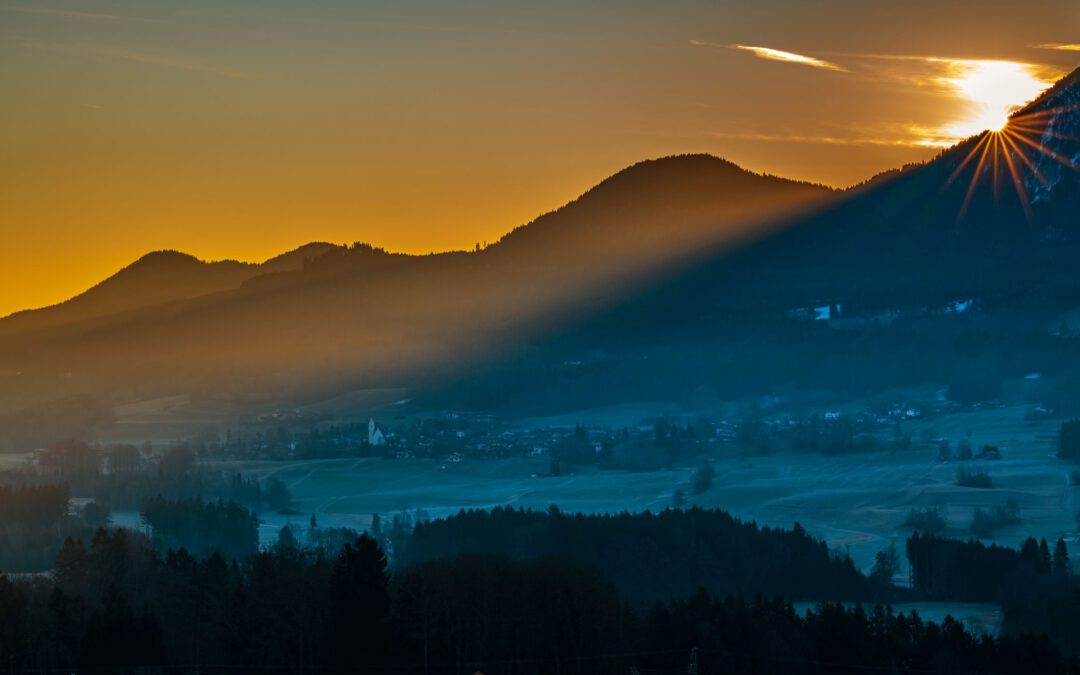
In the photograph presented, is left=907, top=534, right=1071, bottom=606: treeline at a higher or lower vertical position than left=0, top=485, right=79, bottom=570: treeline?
lower

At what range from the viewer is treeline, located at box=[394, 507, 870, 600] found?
115250 millimetres

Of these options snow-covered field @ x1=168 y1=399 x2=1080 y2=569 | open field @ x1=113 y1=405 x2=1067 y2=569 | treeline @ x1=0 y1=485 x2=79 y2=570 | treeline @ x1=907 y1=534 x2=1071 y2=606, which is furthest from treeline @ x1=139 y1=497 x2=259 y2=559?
treeline @ x1=907 y1=534 x2=1071 y2=606

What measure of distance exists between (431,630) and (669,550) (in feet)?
157

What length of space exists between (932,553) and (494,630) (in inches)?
1753

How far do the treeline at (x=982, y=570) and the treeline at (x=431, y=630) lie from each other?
29.0 meters

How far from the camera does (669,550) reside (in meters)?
121

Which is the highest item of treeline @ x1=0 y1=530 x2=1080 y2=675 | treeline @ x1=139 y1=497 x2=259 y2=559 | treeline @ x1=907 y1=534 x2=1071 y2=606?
treeline @ x1=139 y1=497 x2=259 y2=559

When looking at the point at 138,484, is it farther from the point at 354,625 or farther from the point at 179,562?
the point at 354,625

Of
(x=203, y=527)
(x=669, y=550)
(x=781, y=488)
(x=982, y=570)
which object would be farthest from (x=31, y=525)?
(x=781, y=488)

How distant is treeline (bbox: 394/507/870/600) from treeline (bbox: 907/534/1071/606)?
11.8ft

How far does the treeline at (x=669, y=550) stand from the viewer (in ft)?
378

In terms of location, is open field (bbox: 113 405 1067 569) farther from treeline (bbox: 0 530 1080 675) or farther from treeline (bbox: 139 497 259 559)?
treeline (bbox: 0 530 1080 675)

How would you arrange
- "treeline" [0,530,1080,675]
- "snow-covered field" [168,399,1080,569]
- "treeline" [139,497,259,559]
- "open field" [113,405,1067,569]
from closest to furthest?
1. "treeline" [0,530,1080,675]
2. "treeline" [139,497,259,559]
3. "snow-covered field" [168,399,1080,569]
4. "open field" [113,405,1067,569]

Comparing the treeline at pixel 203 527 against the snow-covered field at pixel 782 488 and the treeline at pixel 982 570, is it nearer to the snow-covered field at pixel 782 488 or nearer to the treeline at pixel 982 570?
the snow-covered field at pixel 782 488
